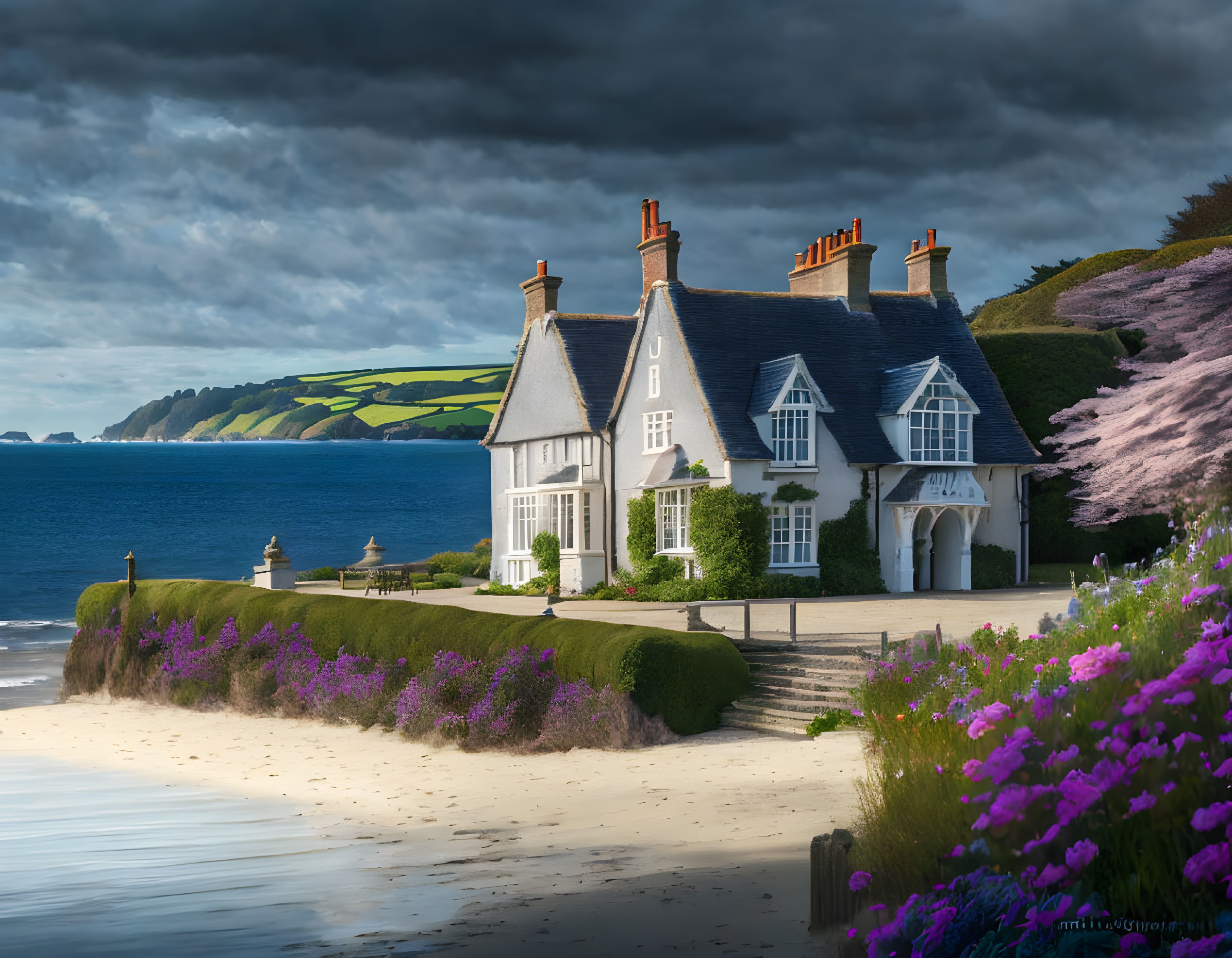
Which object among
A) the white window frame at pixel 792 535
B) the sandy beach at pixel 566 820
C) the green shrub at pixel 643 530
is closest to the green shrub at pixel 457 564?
Answer: the green shrub at pixel 643 530

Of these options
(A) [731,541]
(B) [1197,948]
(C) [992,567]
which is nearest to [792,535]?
(A) [731,541]

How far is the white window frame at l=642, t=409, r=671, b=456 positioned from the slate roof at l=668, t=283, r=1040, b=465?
182cm

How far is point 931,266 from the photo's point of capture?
3347cm

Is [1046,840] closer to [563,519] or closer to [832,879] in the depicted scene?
[832,879]

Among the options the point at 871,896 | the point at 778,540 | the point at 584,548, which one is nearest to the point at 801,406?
the point at 778,540

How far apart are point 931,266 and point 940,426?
5.76 metres

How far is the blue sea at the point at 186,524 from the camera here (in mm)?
57406

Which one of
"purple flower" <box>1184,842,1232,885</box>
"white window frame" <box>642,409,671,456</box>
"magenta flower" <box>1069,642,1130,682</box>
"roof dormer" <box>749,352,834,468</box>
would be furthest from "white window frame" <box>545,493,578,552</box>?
"purple flower" <box>1184,842,1232,885</box>

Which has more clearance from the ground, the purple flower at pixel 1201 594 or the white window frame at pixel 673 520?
the white window frame at pixel 673 520

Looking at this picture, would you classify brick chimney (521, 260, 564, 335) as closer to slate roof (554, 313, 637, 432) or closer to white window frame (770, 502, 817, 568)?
slate roof (554, 313, 637, 432)

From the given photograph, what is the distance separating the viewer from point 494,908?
7566 millimetres

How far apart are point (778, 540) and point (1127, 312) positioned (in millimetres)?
17557

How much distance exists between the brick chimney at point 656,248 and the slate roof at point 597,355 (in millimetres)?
1940

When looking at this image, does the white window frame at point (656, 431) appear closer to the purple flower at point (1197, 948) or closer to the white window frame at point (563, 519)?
the white window frame at point (563, 519)
